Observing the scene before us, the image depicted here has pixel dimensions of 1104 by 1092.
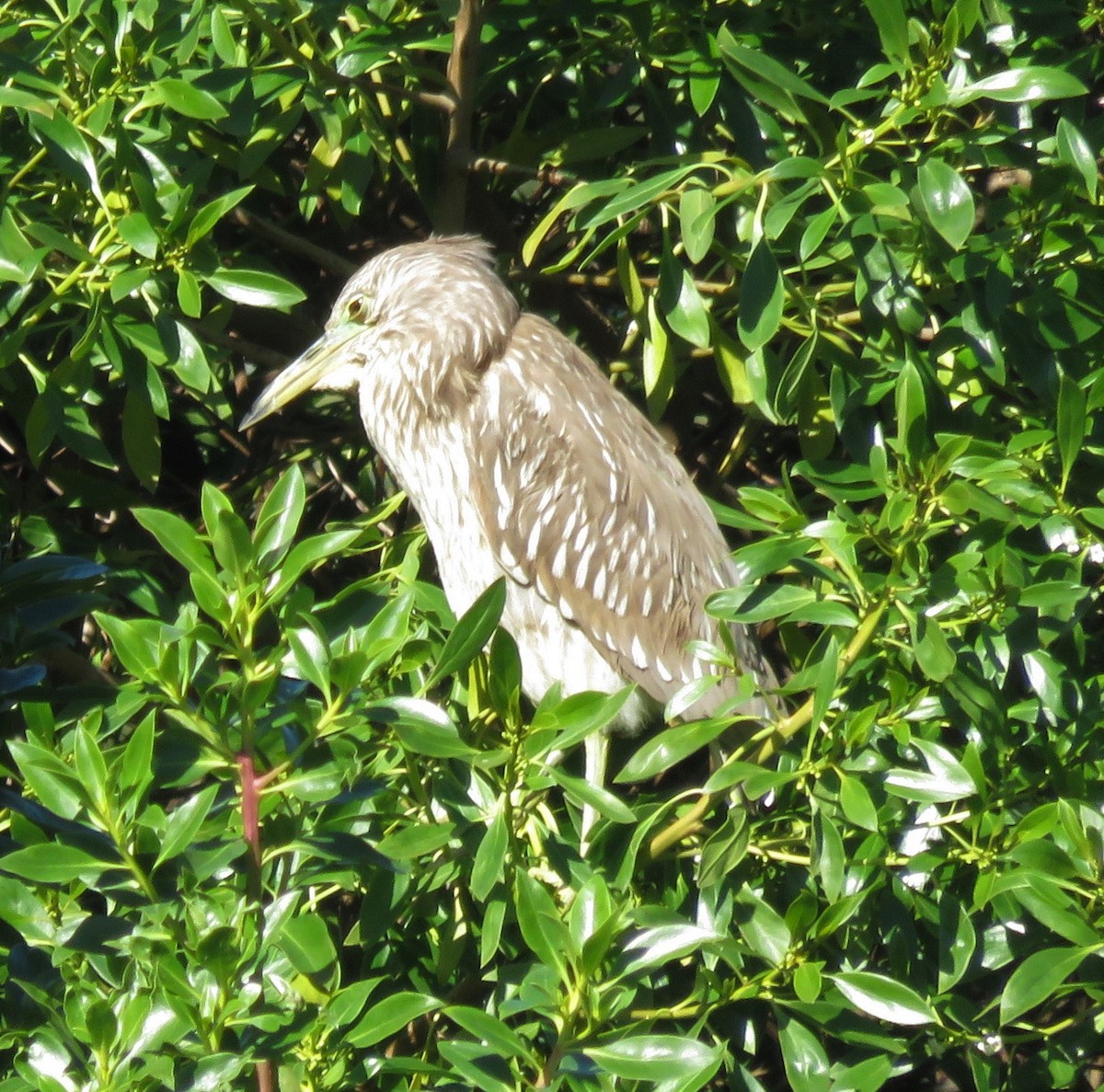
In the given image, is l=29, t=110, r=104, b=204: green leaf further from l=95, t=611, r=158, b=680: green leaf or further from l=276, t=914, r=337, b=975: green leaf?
l=276, t=914, r=337, b=975: green leaf

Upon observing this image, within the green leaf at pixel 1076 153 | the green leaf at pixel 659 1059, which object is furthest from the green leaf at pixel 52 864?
the green leaf at pixel 1076 153

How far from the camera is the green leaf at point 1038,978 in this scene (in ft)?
5.62

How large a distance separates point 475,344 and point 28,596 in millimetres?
1152

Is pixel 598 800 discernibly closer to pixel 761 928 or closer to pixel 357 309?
pixel 761 928

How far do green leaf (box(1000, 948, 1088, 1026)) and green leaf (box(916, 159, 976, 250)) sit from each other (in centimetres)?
90

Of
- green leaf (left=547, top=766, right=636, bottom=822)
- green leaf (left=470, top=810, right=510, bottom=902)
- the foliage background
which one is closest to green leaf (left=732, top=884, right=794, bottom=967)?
the foliage background

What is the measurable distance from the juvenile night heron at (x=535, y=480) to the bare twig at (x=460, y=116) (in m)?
0.08

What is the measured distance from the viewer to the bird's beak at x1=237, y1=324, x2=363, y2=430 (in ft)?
9.10

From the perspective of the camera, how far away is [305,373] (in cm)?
288

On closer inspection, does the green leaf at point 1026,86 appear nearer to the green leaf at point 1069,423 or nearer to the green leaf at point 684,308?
the green leaf at point 1069,423

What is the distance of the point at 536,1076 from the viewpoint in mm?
1688

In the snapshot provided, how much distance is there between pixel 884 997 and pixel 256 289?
132 centimetres

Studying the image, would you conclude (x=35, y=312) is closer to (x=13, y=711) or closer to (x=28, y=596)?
(x=28, y=596)

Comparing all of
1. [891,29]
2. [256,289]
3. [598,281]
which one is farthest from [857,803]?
[598,281]
